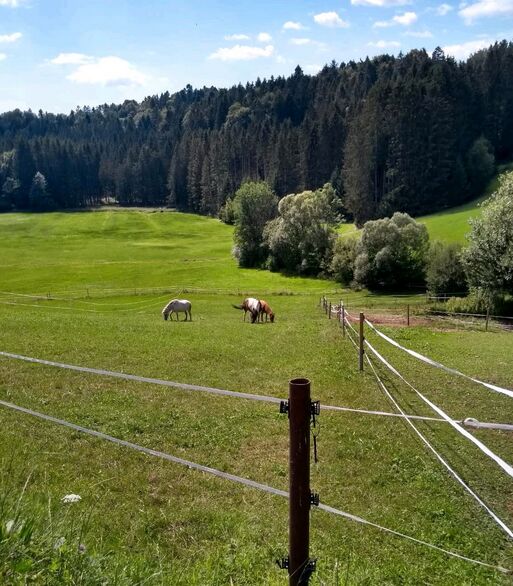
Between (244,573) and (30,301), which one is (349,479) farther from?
(30,301)

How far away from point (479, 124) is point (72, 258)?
92.8 meters

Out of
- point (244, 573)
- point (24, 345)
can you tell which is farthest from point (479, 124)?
point (244, 573)

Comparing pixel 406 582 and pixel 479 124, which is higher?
pixel 479 124

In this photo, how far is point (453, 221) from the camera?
3273 inches

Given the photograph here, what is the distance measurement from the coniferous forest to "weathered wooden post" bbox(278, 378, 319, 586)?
90.7 meters

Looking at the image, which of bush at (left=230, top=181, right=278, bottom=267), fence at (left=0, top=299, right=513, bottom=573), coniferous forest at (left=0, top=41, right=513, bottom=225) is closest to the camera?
fence at (left=0, top=299, right=513, bottom=573)

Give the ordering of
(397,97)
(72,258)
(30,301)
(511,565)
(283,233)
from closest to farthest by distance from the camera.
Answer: (511,565) → (30,301) → (283,233) → (72,258) → (397,97)

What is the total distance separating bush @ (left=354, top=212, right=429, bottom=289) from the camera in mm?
60156

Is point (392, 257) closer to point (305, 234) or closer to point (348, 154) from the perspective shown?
point (305, 234)

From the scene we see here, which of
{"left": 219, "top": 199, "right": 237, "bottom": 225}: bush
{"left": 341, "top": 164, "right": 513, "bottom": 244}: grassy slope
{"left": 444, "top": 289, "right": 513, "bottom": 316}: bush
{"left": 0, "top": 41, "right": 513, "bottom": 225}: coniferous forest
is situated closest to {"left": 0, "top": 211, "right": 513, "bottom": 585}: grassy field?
{"left": 444, "top": 289, "right": 513, "bottom": 316}: bush

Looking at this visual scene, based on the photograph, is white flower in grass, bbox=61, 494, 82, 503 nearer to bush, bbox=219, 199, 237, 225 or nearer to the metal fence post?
the metal fence post

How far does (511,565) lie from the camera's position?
25.1 ft

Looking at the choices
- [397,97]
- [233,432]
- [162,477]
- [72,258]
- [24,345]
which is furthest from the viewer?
[397,97]

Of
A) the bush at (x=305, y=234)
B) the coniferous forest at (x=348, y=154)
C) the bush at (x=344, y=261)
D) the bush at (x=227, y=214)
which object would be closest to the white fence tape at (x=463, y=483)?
the bush at (x=344, y=261)
